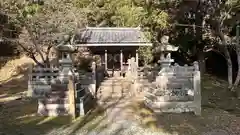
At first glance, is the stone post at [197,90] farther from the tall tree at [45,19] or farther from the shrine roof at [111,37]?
the shrine roof at [111,37]

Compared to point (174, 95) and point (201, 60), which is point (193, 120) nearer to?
point (174, 95)

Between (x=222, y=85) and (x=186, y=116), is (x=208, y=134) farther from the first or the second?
(x=222, y=85)

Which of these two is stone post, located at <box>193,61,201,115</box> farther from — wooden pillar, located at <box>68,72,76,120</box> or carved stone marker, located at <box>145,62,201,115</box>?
wooden pillar, located at <box>68,72,76,120</box>

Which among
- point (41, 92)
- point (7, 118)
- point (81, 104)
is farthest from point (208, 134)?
point (41, 92)

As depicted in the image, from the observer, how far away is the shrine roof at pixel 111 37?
22.0m

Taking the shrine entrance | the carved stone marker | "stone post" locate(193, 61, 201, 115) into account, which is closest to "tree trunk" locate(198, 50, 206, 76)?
the shrine entrance

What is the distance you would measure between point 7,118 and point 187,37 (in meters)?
16.2

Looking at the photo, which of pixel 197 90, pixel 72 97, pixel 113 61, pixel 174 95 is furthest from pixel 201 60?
pixel 72 97

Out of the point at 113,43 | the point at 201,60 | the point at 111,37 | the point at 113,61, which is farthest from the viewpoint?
the point at 201,60

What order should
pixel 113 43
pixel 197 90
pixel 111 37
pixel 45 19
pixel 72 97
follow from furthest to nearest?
pixel 111 37 → pixel 113 43 → pixel 45 19 → pixel 197 90 → pixel 72 97

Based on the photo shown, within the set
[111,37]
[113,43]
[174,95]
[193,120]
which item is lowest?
[193,120]

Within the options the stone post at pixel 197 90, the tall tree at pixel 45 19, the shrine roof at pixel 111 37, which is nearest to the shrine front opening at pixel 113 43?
the shrine roof at pixel 111 37

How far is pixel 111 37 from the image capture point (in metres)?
23.4

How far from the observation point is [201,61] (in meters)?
25.1
